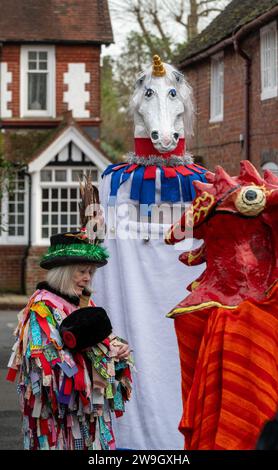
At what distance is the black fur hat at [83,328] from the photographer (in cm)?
561

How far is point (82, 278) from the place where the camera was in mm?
5957

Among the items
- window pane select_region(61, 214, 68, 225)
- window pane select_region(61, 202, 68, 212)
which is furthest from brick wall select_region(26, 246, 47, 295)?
window pane select_region(61, 202, 68, 212)

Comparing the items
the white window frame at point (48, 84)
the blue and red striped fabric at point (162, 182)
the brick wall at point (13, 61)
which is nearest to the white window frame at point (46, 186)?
the white window frame at point (48, 84)

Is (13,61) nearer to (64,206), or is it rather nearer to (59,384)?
(64,206)

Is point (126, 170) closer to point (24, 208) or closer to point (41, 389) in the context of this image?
point (41, 389)

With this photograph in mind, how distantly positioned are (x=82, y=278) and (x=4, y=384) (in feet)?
19.5

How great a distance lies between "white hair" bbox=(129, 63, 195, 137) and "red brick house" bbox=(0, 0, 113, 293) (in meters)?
16.8

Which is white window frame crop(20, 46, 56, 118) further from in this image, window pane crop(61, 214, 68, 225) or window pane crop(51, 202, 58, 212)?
window pane crop(61, 214, 68, 225)

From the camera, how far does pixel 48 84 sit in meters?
24.8

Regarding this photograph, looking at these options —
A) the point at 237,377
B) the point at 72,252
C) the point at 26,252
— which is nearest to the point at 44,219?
the point at 26,252

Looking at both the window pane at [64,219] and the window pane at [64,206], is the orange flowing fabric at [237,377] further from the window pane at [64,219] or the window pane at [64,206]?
the window pane at [64,219]

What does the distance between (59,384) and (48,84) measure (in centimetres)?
1961
